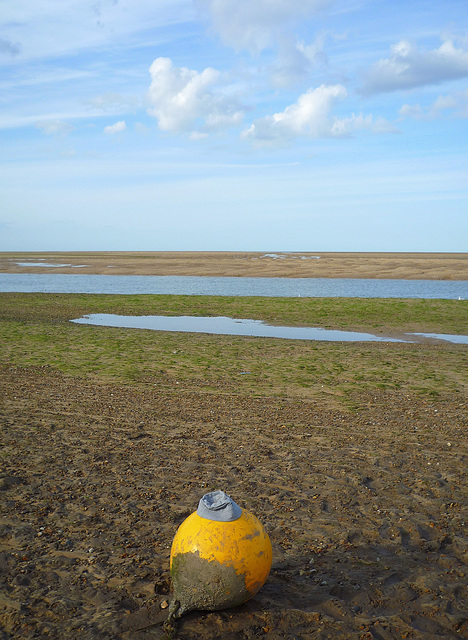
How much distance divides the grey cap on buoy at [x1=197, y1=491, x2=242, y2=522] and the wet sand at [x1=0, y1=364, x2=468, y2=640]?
0.89 metres

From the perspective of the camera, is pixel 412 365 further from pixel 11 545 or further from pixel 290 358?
pixel 11 545

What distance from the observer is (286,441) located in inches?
393

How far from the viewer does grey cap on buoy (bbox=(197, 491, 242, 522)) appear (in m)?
5.05

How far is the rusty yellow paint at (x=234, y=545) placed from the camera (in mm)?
4918

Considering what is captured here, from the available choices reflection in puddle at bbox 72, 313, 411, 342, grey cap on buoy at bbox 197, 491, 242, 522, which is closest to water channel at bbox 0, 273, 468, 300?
reflection in puddle at bbox 72, 313, 411, 342

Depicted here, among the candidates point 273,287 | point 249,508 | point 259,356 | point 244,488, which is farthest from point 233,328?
point 273,287

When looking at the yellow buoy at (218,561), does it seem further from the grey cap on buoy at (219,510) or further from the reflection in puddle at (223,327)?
the reflection in puddle at (223,327)

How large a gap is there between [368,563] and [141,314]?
28.6 m

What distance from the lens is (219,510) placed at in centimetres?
507

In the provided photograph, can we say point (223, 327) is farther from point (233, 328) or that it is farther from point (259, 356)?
point (259, 356)

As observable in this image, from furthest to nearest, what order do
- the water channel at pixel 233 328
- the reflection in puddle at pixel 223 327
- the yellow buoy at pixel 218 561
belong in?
the reflection in puddle at pixel 223 327, the water channel at pixel 233 328, the yellow buoy at pixel 218 561

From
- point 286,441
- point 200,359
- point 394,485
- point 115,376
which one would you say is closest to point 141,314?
point 200,359

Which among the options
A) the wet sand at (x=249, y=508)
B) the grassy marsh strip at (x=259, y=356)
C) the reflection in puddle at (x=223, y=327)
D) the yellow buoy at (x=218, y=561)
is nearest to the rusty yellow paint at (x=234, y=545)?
Answer: the yellow buoy at (x=218, y=561)

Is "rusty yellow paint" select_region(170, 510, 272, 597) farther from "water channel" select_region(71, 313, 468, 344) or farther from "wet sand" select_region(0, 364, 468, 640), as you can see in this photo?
"water channel" select_region(71, 313, 468, 344)
